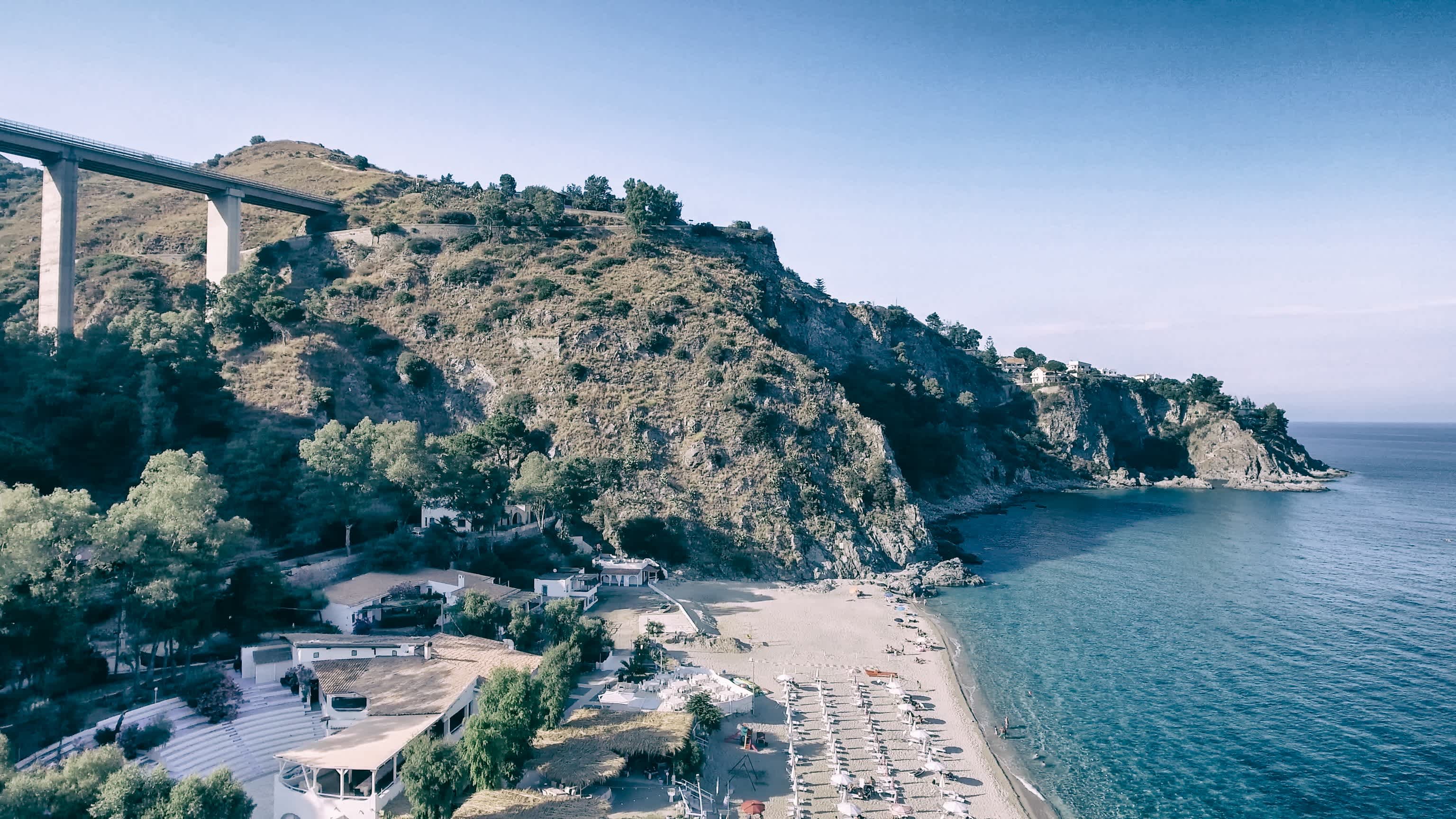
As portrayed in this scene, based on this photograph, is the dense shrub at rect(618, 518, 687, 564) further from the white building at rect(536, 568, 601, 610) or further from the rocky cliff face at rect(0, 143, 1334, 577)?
the white building at rect(536, 568, 601, 610)

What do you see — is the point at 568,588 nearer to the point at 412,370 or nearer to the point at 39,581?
the point at 39,581

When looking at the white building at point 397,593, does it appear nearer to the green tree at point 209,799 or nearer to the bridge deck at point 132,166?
the green tree at point 209,799

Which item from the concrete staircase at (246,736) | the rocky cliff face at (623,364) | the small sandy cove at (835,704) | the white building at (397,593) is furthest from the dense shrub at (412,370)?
→ the concrete staircase at (246,736)

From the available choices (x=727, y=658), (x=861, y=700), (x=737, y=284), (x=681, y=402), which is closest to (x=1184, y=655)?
(x=861, y=700)

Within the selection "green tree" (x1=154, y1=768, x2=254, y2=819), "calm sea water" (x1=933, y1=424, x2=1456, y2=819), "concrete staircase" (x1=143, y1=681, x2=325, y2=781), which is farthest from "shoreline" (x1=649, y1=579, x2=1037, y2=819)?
"green tree" (x1=154, y1=768, x2=254, y2=819)

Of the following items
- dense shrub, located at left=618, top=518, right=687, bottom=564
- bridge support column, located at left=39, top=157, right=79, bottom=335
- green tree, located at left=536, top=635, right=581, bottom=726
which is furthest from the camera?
dense shrub, located at left=618, top=518, right=687, bottom=564

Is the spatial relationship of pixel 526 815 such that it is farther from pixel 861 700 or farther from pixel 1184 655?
pixel 1184 655

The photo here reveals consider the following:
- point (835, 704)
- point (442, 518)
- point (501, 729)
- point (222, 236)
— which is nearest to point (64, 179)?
point (222, 236)
